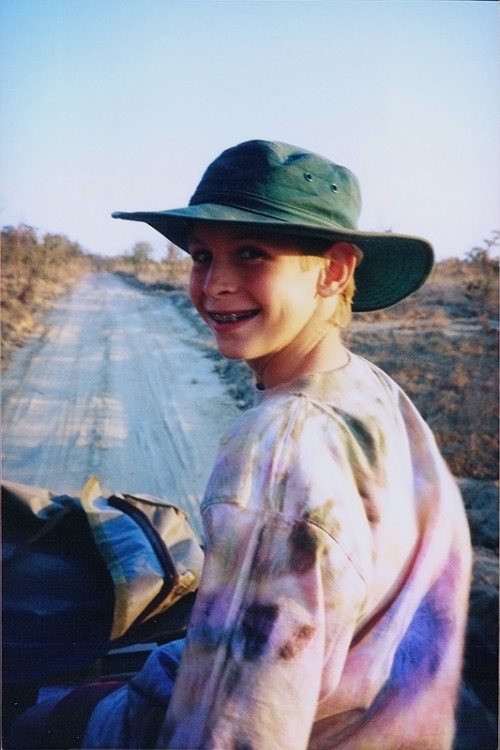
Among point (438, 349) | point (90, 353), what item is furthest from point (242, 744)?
point (438, 349)

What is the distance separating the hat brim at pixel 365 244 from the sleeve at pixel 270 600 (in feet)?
1.22

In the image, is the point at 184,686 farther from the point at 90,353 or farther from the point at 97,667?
the point at 90,353

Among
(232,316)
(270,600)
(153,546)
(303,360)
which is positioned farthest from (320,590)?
(153,546)

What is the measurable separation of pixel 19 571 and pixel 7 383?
497 millimetres

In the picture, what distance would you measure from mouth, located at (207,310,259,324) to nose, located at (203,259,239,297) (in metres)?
0.04

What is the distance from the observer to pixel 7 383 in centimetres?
187

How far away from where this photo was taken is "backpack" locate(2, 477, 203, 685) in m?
1.84

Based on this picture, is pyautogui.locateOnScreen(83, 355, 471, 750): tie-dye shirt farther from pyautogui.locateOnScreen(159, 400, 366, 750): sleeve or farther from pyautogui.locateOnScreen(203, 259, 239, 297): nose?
pyautogui.locateOnScreen(203, 259, 239, 297): nose

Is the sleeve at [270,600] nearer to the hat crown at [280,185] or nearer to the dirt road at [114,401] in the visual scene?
the hat crown at [280,185]

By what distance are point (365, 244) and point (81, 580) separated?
1.16 metres

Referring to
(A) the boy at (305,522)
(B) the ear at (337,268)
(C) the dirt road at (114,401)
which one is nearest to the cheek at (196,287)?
(A) the boy at (305,522)

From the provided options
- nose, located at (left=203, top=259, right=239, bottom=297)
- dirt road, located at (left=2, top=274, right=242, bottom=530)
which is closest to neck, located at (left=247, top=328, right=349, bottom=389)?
nose, located at (left=203, top=259, right=239, bottom=297)

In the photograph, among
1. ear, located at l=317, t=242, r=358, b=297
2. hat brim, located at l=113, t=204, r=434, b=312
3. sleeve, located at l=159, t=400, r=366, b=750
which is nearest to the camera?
sleeve, located at l=159, t=400, r=366, b=750

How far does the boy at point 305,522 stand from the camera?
1.07m
